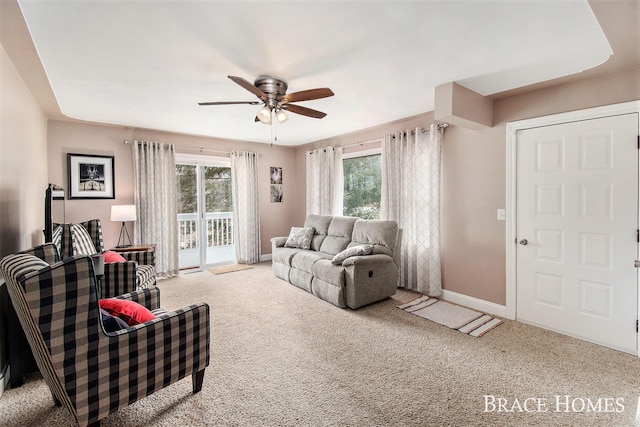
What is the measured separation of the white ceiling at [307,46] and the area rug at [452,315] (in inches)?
95.8

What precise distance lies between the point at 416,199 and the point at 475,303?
1.48 meters

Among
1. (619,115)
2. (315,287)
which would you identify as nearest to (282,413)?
(315,287)

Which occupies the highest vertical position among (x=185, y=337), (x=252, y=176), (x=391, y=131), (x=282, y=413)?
(x=391, y=131)

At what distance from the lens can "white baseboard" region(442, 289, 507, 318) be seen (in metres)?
3.31

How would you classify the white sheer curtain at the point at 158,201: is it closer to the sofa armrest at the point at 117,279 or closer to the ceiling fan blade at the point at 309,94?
the sofa armrest at the point at 117,279

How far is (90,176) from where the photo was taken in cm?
432

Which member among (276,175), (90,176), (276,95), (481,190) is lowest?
(481,190)

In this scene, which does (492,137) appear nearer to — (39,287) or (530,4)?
(530,4)

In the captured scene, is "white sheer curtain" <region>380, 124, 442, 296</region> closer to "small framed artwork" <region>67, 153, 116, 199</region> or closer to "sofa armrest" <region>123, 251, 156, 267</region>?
"sofa armrest" <region>123, 251, 156, 267</region>

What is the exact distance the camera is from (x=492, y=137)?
3344 millimetres

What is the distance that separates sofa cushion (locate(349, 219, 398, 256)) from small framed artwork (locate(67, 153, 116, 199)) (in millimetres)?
3811

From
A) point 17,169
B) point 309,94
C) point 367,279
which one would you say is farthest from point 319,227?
point 17,169

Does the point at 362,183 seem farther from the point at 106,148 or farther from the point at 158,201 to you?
the point at 106,148

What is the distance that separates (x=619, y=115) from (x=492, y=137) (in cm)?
102
